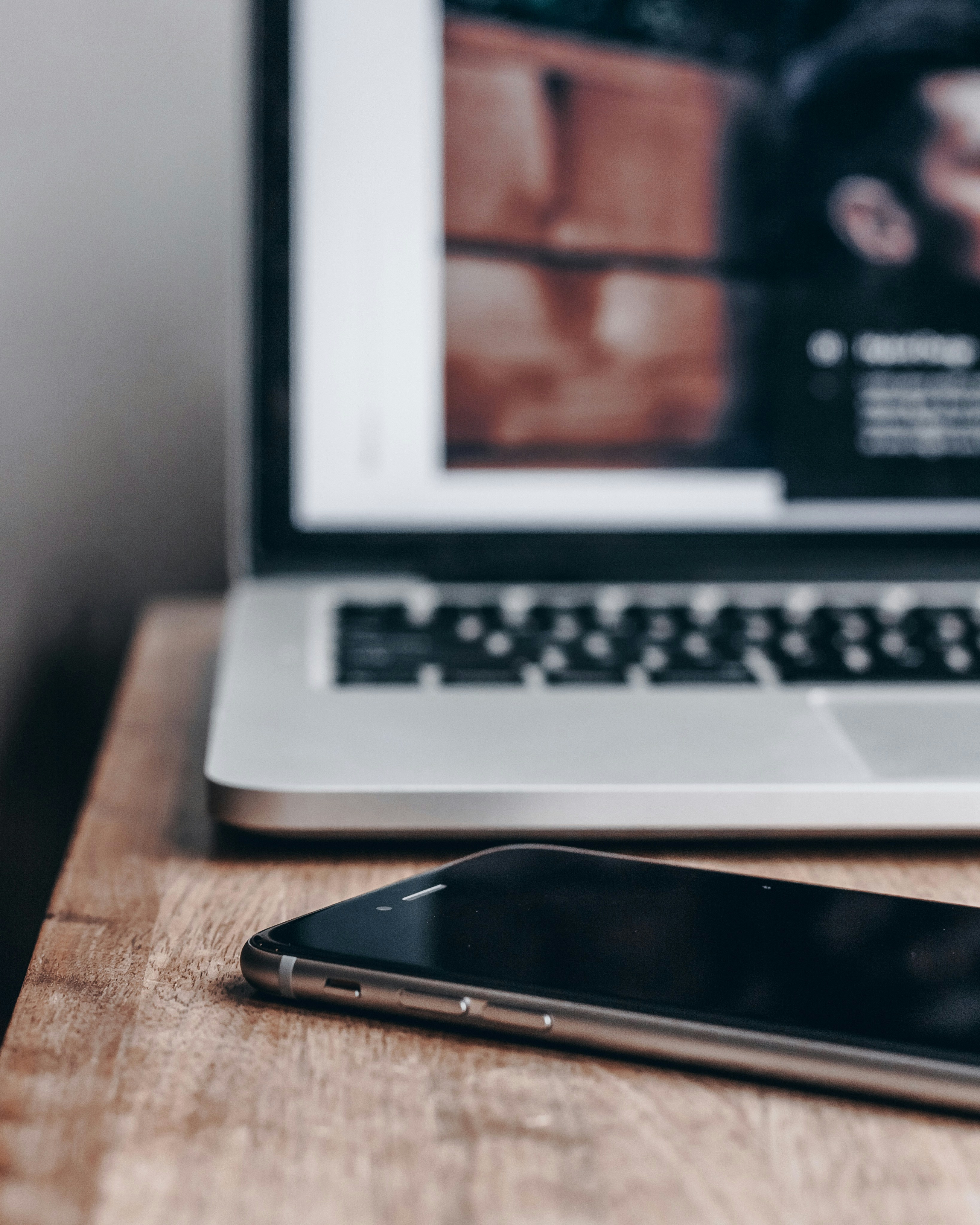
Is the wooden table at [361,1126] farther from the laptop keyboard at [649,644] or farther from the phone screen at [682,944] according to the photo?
the laptop keyboard at [649,644]

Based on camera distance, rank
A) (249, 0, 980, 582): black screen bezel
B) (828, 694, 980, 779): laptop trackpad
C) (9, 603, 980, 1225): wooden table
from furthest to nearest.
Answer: (249, 0, 980, 582): black screen bezel, (828, 694, 980, 779): laptop trackpad, (9, 603, 980, 1225): wooden table

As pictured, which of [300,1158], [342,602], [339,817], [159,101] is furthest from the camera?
[159,101]

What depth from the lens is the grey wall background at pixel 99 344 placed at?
18.5 inches

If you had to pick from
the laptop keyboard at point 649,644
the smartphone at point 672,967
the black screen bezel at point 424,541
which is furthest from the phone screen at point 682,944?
the black screen bezel at point 424,541

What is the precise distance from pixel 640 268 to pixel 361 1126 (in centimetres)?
36

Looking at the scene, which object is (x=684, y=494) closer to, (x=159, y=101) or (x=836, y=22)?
(x=836, y=22)

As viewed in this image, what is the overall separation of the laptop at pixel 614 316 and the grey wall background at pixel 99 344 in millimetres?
51

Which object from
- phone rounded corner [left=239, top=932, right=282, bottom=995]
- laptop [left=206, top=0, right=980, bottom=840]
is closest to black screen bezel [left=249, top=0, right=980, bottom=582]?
laptop [left=206, top=0, right=980, bottom=840]

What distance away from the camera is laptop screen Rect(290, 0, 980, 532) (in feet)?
1.47

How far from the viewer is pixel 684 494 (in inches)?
18.6

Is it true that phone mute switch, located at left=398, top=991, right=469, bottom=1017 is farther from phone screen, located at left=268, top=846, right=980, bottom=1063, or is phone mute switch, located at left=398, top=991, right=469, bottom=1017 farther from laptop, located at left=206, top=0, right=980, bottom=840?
laptop, located at left=206, top=0, right=980, bottom=840

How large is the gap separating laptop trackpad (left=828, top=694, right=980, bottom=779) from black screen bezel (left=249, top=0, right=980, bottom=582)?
0.14m

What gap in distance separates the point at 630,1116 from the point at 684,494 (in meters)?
0.32

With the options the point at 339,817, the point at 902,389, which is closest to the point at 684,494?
the point at 902,389
